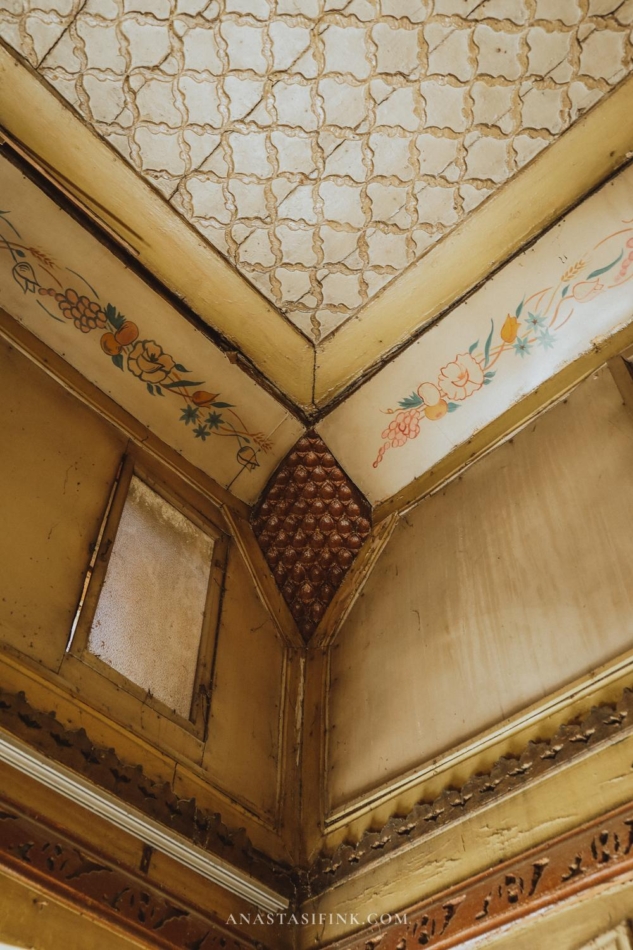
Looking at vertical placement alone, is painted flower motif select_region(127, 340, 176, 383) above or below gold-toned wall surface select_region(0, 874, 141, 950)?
above

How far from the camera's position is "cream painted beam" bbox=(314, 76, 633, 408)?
12.4 ft

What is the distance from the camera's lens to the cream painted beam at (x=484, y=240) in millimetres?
3777

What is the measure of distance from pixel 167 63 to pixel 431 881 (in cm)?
342

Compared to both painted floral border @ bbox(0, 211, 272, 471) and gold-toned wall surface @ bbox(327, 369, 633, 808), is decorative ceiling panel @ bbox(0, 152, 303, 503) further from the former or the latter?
gold-toned wall surface @ bbox(327, 369, 633, 808)

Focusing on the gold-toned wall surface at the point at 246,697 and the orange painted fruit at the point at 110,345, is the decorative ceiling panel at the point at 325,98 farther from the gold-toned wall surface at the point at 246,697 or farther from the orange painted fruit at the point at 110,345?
the gold-toned wall surface at the point at 246,697

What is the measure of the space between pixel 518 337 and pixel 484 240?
52 cm

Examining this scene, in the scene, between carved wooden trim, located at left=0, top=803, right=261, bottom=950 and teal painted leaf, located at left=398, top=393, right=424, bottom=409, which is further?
teal painted leaf, located at left=398, top=393, right=424, bottom=409

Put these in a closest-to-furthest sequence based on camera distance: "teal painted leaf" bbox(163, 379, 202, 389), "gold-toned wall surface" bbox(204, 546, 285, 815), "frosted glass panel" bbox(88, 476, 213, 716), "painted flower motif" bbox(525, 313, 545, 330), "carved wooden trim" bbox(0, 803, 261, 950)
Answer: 1. "carved wooden trim" bbox(0, 803, 261, 950)
2. "frosted glass panel" bbox(88, 476, 213, 716)
3. "gold-toned wall surface" bbox(204, 546, 285, 815)
4. "painted flower motif" bbox(525, 313, 545, 330)
5. "teal painted leaf" bbox(163, 379, 202, 389)

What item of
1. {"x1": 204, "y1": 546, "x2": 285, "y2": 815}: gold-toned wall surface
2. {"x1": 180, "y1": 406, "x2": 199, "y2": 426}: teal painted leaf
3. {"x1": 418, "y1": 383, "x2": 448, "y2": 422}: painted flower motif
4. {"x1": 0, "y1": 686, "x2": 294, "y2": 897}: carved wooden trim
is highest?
{"x1": 418, "y1": 383, "x2": 448, "y2": 422}: painted flower motif

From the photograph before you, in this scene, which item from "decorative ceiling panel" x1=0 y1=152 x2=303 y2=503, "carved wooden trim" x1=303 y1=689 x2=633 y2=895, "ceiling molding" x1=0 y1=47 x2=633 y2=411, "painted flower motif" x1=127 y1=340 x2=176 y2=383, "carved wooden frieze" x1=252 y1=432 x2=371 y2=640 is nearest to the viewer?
"carved wooden trim" x1=303 y1=689 x2=633 y2=895

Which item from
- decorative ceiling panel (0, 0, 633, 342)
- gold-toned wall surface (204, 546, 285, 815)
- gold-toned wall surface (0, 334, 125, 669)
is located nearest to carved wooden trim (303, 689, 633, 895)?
gold-toned wall surface (204, 546, 285, 815)

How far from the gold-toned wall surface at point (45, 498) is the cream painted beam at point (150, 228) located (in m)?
0.79

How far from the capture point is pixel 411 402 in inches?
176

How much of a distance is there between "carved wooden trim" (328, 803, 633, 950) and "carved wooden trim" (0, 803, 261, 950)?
639mm
